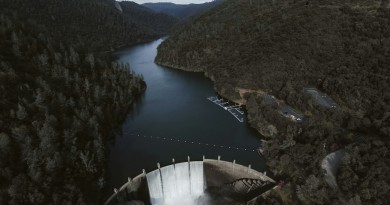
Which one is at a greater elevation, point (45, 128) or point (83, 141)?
point (45, 128)

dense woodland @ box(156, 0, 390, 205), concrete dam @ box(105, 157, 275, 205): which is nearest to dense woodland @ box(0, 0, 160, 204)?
concrete dam @ box(105, 157, 275, 205)

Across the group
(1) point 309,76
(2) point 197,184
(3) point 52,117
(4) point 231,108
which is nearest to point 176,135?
(2) point 197,184

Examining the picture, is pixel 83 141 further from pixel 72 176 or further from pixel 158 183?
→ pixel 158 183

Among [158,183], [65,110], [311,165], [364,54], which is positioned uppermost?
[364,54]

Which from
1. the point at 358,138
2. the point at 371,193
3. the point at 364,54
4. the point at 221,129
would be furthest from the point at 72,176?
the point at 364,54

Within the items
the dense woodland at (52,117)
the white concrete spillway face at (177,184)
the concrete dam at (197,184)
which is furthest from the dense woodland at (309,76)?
the dense woodland at (52,117)

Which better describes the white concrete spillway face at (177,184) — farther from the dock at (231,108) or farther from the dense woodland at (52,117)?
the dock at (231,108)
